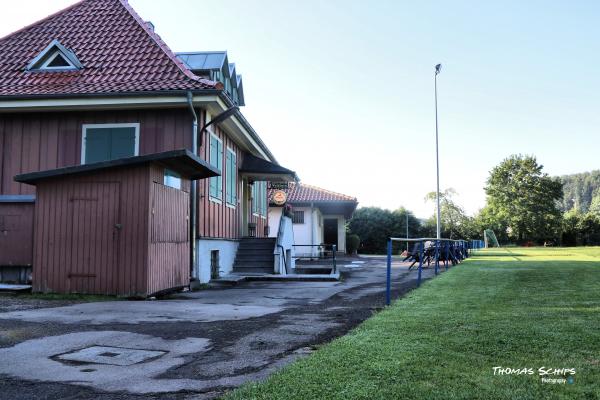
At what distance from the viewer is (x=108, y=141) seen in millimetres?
11836

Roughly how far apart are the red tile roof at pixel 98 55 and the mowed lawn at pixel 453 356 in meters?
7.42

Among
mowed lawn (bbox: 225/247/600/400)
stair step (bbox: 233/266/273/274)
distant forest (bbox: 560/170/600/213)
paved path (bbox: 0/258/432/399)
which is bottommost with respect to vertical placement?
paved path (bbox: 0/258/432/399)

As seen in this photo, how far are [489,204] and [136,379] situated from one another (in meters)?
73.1

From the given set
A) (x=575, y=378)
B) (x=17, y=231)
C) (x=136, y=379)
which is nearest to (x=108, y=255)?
(x=17, y=231)

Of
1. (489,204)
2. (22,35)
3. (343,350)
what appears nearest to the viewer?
(343,350)

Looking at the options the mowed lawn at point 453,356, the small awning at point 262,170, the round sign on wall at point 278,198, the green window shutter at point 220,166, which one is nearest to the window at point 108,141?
the green window shutter at point 220,166

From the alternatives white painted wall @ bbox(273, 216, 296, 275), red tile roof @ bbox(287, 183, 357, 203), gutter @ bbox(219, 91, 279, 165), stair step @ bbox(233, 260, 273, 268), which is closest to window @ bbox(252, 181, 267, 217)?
gutter @ bbox(219, 91, 279, 165)

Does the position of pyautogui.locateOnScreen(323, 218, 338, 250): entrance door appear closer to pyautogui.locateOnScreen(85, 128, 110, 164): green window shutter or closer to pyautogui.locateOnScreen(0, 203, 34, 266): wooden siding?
pyautogui.locateOnScreen(85, 128, 110, 164): green window shutter

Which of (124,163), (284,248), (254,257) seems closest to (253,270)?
(254,257)

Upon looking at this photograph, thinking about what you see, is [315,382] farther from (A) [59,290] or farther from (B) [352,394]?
(A) [59,290]

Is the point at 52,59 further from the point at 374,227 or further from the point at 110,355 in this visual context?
the point at 374,227

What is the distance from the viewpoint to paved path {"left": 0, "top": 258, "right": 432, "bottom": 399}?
11.6 feet

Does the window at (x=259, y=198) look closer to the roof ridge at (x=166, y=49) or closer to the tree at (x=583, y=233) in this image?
the roof ridge at (x=166, y=49)

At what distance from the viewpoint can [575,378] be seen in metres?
3.30
